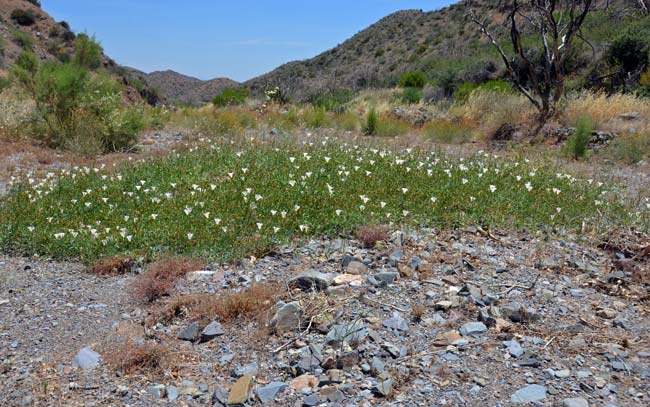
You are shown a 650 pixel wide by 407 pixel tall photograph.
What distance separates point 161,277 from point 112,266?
57 centimetres

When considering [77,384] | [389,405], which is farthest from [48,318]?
[389,405]

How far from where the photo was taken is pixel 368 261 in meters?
4.89

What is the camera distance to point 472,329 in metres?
3.75

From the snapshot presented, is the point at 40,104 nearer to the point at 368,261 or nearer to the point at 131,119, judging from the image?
the point at 131,119

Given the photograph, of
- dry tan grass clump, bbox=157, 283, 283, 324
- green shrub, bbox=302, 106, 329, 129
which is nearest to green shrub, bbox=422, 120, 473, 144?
green shrub, bbox=302, 106, 329, 129

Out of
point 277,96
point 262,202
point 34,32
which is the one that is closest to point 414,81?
point 277,96

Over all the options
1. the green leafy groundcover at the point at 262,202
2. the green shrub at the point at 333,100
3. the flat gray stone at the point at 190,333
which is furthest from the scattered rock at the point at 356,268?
the green shrub at the point at 333,100

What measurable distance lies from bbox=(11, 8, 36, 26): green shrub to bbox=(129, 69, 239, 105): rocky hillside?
46.7 feet

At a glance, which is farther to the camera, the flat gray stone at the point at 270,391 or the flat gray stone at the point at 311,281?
the flat gray stone at the point at 311,281

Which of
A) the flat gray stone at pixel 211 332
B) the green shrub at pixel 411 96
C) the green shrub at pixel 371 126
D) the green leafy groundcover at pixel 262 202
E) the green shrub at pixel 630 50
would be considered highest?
the green shrub at pixel 630 50

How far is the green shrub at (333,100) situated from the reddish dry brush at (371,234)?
1283 cm

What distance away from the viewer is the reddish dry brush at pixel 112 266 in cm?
494

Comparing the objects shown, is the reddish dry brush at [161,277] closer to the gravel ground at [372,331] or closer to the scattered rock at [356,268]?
the gravel ground at [372,331]

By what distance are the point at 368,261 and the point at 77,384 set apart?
7.88 ft
